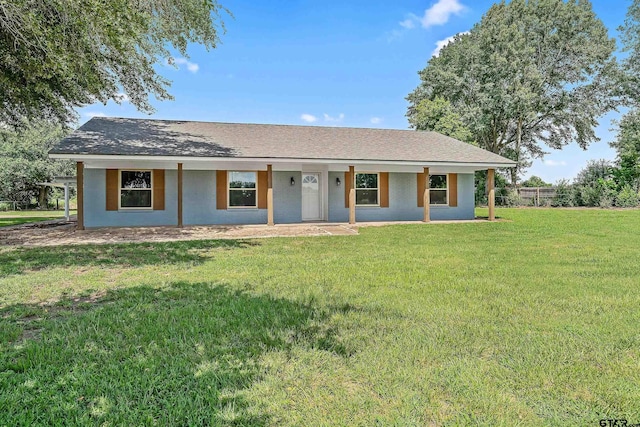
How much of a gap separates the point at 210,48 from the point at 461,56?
88.7ft

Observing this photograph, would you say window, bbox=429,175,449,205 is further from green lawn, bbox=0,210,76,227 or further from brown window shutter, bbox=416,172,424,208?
green lawn, bbox=0,210,76,227

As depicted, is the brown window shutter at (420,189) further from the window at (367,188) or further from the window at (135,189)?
the window at (135,189)

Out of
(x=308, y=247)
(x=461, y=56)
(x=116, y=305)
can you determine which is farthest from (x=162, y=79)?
(x=461, y=56)

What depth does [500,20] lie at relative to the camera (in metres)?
29.2

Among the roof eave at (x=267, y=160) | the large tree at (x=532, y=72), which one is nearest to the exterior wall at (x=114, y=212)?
the roof eave at (x=267, y=160)

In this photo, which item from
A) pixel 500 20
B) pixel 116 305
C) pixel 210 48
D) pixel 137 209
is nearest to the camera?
pixel 116 305

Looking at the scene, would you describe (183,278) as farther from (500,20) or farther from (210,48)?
(500,20)

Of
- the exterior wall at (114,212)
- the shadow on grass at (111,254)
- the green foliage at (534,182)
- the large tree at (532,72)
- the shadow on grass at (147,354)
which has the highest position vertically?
the large tree at (532,72)

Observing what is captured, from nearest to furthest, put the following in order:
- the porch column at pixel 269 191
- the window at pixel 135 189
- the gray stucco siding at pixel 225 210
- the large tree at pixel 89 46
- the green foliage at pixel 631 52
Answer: the large tree at pixel 89 46 → the porch column at pixel 269 191 → the window at pixel 135 189 → the gray stucco siding at pixel 225 210 → the green foliage at pixel 631 52

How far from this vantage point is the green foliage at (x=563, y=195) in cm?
2336

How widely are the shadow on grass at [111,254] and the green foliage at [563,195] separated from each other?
2215 centimetres

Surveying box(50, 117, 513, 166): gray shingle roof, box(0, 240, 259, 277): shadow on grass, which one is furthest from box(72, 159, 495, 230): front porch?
box(0, 240, 259, 277): shadow on grass

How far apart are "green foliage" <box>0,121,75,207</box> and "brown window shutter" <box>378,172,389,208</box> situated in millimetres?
30047

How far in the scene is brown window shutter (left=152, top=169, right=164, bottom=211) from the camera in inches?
527
